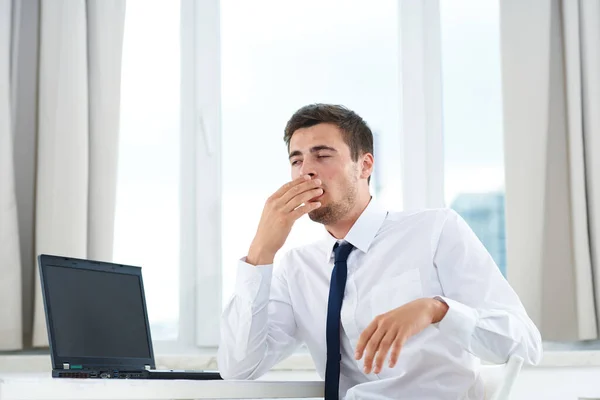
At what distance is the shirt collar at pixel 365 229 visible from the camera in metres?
1.84

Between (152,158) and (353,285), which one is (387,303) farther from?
(152,158)

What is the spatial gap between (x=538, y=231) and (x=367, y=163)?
0.82m

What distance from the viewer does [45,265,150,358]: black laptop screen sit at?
1.67 metres

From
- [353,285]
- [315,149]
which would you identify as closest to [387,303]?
[353,285]

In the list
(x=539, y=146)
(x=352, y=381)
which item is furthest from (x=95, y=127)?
(x=539, y=146)

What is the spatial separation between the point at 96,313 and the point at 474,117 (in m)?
1.59

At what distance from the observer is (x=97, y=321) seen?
1.76m

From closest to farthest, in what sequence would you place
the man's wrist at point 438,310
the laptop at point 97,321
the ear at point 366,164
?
1. the man's wrist at point 438,310
2. the laptop at point 97,321
3. the ear at point 366,164

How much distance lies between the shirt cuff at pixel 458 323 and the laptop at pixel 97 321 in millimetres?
599

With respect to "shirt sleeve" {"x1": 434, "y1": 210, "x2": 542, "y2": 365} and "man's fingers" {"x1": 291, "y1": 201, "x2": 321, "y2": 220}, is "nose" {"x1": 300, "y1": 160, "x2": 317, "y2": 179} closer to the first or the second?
"man's fingers" {"x1": 291, "y1": 201, "x2": 321, "y2": 220}

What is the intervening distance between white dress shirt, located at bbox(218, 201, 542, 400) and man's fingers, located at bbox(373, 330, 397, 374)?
0.27m

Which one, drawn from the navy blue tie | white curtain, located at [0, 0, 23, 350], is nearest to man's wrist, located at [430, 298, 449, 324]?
the navy blue tie

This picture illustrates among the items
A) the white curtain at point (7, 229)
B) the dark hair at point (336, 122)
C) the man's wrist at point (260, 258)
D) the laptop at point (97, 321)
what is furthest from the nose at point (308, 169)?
the white curtain at point (7, 229)

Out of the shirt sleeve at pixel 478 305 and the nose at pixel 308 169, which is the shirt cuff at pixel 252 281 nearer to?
the nose at pixel 308 169
